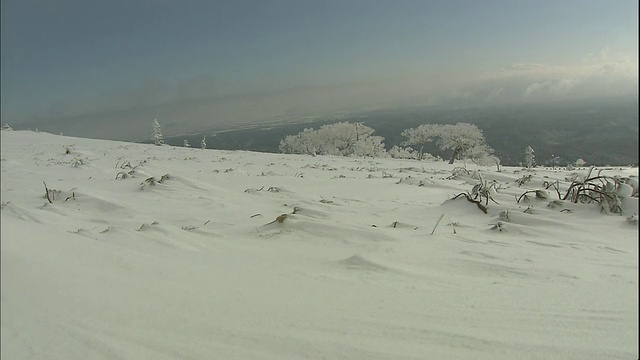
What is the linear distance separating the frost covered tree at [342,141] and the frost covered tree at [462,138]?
1114 cm

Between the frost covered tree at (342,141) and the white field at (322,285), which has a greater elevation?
the white field at (322,285)

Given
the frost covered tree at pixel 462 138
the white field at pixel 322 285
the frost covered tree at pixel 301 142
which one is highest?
the white field at pixel 322 285

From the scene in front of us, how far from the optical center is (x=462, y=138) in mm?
44031

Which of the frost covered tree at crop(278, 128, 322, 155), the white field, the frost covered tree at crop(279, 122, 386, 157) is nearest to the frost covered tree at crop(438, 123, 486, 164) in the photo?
the frost covered tree at crop(279, 122, 386, 157)

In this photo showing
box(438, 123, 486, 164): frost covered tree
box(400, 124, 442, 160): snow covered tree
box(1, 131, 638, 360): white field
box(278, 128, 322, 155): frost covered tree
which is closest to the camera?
box(1, 131, 638, 360): white field

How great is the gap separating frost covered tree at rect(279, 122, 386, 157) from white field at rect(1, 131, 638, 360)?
51.9 meters

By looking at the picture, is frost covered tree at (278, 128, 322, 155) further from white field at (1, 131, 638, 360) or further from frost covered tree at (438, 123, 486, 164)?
white field at (1, 131, 638, 360)

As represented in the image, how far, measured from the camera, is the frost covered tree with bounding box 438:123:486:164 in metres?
43.6

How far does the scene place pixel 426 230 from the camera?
8.94 ft

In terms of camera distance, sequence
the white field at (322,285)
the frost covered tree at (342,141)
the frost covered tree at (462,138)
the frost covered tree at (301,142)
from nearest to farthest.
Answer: the white field at (322,285)
the frost covered tree at (462,138)
the frost covered tree at (342,141)
the frost covered tree at (301,142)

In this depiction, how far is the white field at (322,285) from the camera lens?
1.27m

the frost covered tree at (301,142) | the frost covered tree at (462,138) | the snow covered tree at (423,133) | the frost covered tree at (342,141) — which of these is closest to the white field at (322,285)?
the frost covered tree at (462,138)

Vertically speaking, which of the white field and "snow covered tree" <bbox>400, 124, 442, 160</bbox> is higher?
the white field

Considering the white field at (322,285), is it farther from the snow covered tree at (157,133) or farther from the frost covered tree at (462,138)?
the snow covered tree at (157,133)
